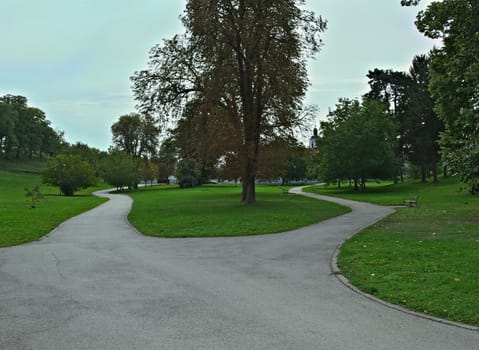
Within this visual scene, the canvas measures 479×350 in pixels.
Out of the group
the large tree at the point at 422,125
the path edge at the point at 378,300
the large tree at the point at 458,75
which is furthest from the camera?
the large tree at the point at 422,125

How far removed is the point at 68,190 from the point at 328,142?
111ft

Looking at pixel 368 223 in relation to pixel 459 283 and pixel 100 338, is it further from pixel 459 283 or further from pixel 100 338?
pixel 100 338

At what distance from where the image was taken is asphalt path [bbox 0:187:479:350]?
15.7 feet

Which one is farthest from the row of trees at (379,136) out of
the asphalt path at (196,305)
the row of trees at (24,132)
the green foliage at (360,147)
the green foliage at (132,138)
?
the row of trees at (24,132)

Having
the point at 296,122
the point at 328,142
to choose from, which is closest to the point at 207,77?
the point at 296,122

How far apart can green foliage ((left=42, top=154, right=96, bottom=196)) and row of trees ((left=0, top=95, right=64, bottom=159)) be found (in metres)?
43.9

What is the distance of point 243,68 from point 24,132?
93984 mm

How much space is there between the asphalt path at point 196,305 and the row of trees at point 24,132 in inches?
3854

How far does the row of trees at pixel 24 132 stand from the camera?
98500 mm

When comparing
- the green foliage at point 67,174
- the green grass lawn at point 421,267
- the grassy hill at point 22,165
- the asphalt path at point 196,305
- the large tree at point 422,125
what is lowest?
Result: the asphalt path at point 196,305

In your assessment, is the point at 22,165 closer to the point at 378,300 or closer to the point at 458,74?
the point at 458,74

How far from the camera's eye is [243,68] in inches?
1074

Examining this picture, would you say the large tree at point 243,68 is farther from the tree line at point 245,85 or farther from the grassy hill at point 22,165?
the grassy hill at point 22,165

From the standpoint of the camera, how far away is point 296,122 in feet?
92.6
